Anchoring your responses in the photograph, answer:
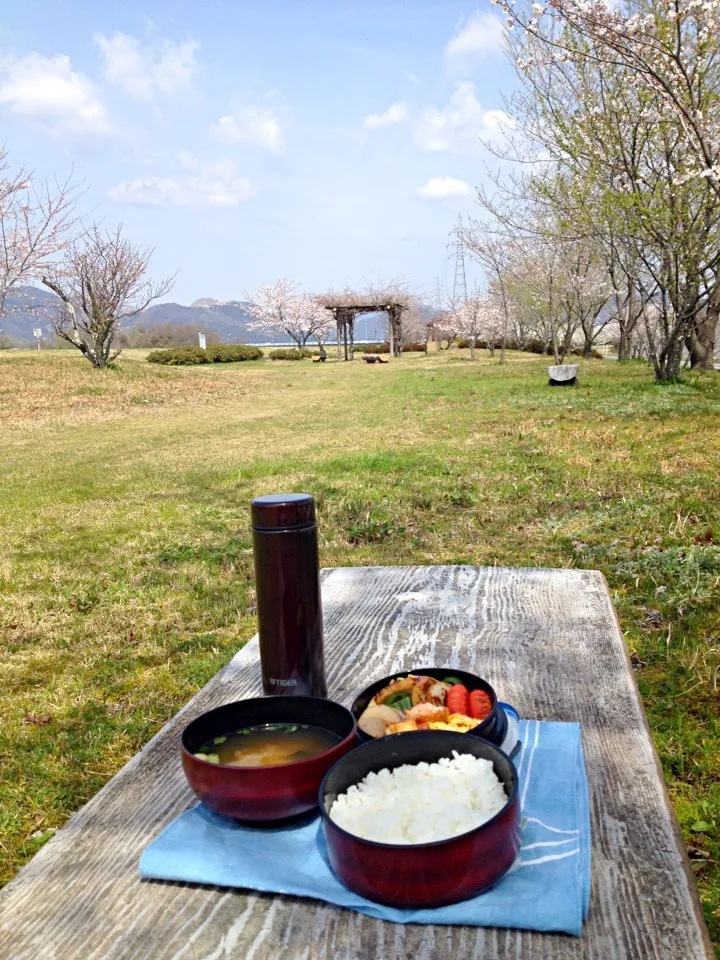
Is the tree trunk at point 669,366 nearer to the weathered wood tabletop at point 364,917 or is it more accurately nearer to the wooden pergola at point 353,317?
the weathered wood tabletop at point 364,917

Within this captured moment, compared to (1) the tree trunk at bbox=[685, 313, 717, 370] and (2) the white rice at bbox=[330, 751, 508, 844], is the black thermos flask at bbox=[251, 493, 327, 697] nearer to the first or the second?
(2) the white rice at bbox=[330, 751, 508, 844]

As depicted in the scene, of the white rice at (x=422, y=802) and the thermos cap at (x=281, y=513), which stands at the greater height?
the thermos cap at (x=281, y=513)

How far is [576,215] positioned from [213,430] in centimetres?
702

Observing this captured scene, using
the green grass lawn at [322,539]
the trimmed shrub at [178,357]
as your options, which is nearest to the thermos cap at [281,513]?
the green grass lawn at [322,539]

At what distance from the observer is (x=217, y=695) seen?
138 centimetres

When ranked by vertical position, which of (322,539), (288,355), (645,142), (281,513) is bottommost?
(322,539)

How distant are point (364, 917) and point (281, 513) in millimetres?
548

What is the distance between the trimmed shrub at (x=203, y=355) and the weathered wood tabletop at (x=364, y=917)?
28.4 m

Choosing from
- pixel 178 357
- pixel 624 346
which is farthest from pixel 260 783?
pixel 178 357

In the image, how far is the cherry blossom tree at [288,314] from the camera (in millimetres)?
45812

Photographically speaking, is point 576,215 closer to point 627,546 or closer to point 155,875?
point 627,546

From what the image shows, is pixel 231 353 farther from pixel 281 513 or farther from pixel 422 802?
pixel 422 802

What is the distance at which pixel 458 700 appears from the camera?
109 cm

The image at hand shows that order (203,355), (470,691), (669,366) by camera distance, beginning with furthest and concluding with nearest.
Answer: (203,355)
(669,366)
(470,691)
